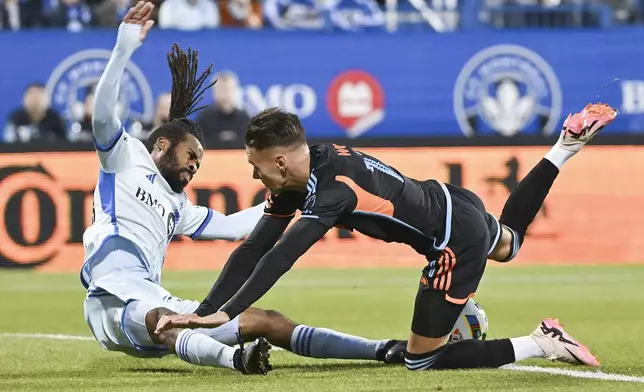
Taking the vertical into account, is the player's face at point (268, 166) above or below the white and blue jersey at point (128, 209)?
above

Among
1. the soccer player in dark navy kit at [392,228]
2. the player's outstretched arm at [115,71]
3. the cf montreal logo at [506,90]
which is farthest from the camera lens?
the cf montreal logo at [506,90]

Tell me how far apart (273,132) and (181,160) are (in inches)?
53.0

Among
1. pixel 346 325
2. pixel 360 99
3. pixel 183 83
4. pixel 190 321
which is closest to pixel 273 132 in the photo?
pixel 190 321

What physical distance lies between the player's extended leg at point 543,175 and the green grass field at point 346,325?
83 centimetres

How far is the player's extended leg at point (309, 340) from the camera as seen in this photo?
7.50m

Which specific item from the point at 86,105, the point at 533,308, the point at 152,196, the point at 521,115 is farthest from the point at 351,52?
the point at 152,196

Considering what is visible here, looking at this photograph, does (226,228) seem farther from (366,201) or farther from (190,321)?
(190,321)

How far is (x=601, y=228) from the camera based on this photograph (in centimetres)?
1409

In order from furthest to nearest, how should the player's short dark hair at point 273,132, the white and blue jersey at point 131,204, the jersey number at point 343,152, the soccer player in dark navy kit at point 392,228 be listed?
the white and blue jersey at point 131,204, the jersey number at point 343,152, the player's short dark hair at point 273,132, the soccer player in dark navy kit at point 392,228

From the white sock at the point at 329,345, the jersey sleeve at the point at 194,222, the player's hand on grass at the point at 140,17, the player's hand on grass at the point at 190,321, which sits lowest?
the white sock at the point at 329,345

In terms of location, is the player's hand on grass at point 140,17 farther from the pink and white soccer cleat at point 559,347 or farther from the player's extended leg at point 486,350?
the pink and white soccer cleat at point 559,347

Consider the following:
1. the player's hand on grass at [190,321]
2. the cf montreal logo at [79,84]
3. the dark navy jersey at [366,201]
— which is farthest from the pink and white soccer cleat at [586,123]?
Result: the cf montreal logo at [79,84]

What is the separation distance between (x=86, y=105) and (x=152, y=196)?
29.5 ft

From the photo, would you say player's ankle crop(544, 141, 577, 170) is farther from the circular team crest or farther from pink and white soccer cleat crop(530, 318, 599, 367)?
the circular team crest
